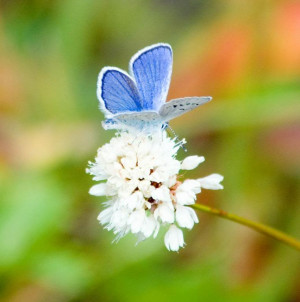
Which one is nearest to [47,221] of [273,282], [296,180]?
[273,282]

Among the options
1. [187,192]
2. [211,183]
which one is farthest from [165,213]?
[211,183]

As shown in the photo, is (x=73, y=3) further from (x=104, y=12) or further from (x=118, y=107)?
(x=118, y=107)

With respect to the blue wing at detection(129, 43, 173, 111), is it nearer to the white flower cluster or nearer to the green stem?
the white flower cluster

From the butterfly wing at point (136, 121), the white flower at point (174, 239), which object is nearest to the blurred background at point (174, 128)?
the white flower at point (174, 239)

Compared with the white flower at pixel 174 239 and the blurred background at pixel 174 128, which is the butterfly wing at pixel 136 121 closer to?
the white flower at pixel 174 239

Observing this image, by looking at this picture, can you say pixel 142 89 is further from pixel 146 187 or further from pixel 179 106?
pixel 146 187
